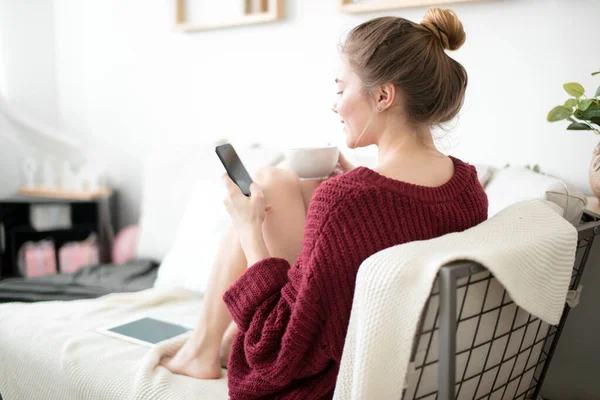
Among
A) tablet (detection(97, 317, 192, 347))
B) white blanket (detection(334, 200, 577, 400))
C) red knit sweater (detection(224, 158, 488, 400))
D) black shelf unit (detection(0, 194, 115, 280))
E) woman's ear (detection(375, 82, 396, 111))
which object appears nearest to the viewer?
white blanket (detection(334, 200, 577, 400))

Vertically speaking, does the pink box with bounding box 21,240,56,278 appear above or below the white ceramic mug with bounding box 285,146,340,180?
below

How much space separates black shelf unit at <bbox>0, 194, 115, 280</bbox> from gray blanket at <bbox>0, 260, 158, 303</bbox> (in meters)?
0.62

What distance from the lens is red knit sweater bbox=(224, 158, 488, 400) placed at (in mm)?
1022

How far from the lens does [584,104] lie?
1.36 meters

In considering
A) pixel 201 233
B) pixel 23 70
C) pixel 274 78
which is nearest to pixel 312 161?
pixel 201 233

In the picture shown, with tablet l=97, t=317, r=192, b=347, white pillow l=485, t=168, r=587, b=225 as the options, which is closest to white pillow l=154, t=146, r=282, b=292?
tablet l=97, t=317, r=192, b=347

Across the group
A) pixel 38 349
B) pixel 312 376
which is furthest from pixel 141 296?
pixel 312 376

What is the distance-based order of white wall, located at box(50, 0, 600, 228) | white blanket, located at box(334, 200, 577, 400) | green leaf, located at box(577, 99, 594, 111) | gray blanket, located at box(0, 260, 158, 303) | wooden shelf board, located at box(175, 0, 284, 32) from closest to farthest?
white blanket, located at box(334, 200, 577, 400)
green leaf, located at box(577, 99, 594, 111)
white wall, located at box(50, 0, 600, 228)
gray blanket, located at box(0, 260, 158, 303)
wooden shelf board, located at box(175, 0, 284, 32)

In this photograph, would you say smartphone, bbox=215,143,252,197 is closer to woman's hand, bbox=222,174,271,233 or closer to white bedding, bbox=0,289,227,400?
woman's hand, bbox=222,174,271,233

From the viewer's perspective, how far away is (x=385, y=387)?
862mm

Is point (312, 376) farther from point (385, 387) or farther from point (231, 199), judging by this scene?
point (231, 199)

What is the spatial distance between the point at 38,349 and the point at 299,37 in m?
1.34

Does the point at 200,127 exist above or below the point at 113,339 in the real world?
above

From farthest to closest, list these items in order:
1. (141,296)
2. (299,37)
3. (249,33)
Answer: (249,33), (299,37), (141,296)
